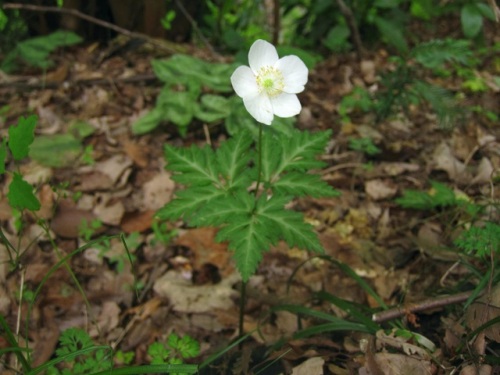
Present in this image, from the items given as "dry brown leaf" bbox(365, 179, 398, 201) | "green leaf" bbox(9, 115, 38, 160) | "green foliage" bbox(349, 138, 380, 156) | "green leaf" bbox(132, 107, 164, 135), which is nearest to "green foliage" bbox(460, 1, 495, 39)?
"green foliage" bbox(349, 138, 380, 156)

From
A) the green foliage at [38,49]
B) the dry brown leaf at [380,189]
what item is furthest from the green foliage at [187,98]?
the dry brown leaf at [380,189]

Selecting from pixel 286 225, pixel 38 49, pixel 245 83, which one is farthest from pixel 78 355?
pixel 38 49

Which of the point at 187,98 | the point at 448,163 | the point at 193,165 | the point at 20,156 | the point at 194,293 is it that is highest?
the point at 20,156

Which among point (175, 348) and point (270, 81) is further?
point (175, 348)

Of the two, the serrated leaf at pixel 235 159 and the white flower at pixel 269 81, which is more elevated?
the white flower at pixel 269 81

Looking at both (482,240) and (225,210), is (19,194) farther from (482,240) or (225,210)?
(482,240)

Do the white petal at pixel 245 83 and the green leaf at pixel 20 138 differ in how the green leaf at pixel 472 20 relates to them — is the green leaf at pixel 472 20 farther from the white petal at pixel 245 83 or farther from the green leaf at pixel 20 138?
the green leaf at pixel 20 138

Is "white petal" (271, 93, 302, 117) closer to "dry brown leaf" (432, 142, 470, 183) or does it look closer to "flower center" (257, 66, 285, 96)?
"flower center" (257, 66, 285, 96)

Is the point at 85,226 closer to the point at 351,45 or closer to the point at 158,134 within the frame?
the point at 158,134
